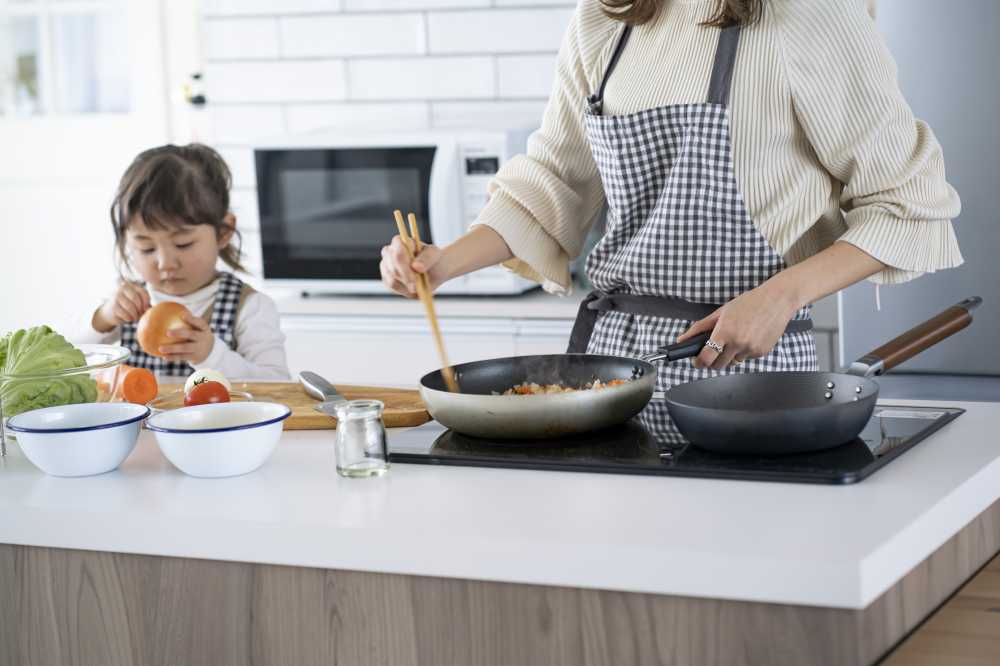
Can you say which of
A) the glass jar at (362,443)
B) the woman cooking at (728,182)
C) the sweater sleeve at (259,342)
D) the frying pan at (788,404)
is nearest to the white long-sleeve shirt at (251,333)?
the sweater sleeve at (259,342)

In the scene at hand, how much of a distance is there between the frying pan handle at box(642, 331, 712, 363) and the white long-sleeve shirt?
1.02 m

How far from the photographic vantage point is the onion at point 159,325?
6.83 ft

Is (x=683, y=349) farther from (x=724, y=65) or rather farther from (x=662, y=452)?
Result: (x=724, y=65)

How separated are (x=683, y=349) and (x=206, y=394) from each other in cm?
61

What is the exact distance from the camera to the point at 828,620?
100cm

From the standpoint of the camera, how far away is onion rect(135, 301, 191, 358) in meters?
2.08

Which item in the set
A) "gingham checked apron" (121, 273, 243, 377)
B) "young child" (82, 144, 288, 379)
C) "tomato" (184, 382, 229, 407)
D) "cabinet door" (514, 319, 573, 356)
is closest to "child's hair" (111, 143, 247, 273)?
"young child" (82, 144, 288, 379)

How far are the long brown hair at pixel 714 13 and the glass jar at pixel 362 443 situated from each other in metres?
0.76

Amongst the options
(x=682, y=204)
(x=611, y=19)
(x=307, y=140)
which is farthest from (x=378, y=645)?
(x=307, y=140)

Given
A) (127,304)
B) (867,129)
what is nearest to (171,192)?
(127,304)

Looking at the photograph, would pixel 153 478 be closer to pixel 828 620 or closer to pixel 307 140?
pixel 828 620

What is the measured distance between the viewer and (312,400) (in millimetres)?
1690

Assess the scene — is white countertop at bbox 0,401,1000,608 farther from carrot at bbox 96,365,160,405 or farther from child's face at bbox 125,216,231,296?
child's face at bbox 125,216,231,296

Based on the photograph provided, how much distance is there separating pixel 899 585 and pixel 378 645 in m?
0.49
